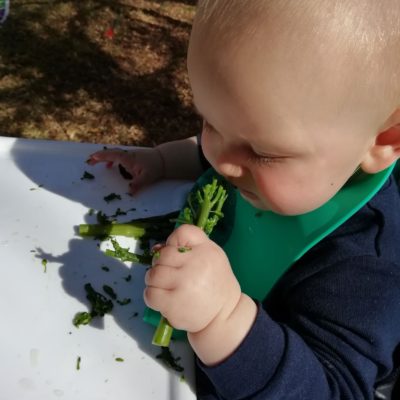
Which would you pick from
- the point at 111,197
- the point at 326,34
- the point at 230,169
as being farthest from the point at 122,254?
the point at 326,34

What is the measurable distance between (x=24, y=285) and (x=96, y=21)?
1.88m

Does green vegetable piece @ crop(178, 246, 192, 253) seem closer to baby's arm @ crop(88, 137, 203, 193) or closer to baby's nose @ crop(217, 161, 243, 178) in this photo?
baby's nose @ crop(217, 161, 243, 178)

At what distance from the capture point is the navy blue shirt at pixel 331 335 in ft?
2.69

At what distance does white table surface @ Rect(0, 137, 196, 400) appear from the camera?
84cm

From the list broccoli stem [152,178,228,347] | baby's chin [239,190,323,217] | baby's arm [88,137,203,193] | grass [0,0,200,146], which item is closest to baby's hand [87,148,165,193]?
baby's arm [88,137,203,193]

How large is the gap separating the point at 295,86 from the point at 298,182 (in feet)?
0.54

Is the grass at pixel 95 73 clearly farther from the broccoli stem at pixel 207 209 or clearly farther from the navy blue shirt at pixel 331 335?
the navy blue shirt at pixel 331 335

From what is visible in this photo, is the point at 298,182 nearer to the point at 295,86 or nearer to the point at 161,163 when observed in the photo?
the point at 295,86

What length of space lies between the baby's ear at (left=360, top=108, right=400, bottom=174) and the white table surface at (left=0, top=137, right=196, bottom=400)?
0.41 metres

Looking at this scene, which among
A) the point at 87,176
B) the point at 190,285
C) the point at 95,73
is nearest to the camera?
the point at 190,285

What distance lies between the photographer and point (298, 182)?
0.81 m

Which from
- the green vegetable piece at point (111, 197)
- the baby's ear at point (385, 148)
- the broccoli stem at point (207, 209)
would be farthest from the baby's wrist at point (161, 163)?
the baby's ear at point (385, 148)

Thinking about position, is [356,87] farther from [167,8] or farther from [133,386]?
[167,8]

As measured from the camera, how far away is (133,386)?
33.5 inches
